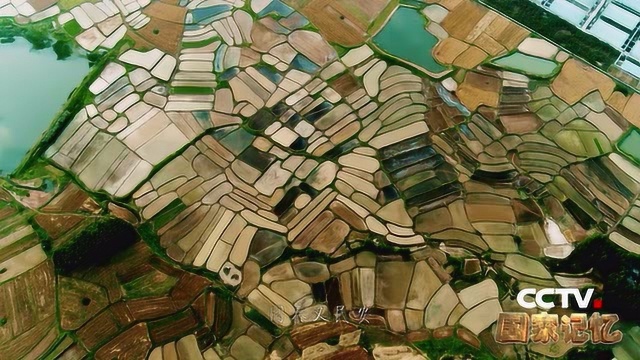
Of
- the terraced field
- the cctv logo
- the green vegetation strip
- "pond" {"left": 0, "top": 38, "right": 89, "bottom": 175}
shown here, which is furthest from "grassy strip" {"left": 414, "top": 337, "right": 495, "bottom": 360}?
"pond" {"left": 0, "top": 38, "right": 89, "bottom": 175}

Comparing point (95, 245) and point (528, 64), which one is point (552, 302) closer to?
point (528, 64)

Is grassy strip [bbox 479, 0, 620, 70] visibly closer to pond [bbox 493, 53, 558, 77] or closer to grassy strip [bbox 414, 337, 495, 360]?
pond [bbox 493, 53, 558, 77]

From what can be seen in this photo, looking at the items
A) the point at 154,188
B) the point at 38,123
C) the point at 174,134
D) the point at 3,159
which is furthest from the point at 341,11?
the point at 3,159

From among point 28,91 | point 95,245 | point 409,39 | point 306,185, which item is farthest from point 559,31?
point 28,91

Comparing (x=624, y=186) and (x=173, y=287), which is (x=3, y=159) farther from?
(x=624, y=186)

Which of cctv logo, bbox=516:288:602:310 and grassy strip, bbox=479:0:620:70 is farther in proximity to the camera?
grassy strip, bbox=479:0:620:70

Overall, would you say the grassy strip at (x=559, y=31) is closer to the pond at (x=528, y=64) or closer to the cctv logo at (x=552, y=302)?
the pond at (x=528, y=64)
